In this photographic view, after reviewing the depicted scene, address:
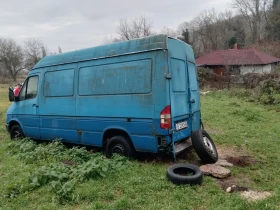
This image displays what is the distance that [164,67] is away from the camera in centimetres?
456

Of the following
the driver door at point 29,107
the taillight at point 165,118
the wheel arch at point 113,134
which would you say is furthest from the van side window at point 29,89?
the taillight at point 165,118

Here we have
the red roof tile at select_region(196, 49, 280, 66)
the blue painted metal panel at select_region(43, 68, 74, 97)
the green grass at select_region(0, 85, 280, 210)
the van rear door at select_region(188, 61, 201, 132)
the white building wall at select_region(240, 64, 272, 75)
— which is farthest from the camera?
the red roof tile at select_region(196, 49, 280, 66)

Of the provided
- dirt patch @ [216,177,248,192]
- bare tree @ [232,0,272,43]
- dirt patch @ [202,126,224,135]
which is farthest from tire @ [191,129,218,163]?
bare tree @ [232,0,272,43]

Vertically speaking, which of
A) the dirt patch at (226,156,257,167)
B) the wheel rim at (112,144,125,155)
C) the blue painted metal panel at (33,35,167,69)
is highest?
the blue painted metal panel at (33,35,167,69)

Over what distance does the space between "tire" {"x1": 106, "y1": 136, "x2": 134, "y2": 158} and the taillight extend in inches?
38.1

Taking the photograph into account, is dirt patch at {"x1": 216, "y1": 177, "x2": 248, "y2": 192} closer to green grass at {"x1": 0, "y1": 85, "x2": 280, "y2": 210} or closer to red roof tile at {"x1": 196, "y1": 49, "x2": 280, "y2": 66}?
green grass at {"x1": 0, "y1": 85, "x2": 280, "y2": 210}

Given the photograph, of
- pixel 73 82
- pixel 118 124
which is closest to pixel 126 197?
pixel 118 124

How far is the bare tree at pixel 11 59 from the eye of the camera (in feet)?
169

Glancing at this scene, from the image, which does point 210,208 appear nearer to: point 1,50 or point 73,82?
point 73,82

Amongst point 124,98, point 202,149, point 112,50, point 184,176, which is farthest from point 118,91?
point 184,176

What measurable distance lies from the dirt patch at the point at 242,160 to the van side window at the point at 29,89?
529 centimetres

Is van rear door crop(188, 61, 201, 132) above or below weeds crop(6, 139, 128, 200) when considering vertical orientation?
above

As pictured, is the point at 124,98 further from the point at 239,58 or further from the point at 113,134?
the point at 239,58

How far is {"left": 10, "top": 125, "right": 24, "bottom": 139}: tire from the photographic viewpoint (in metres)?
7.56
